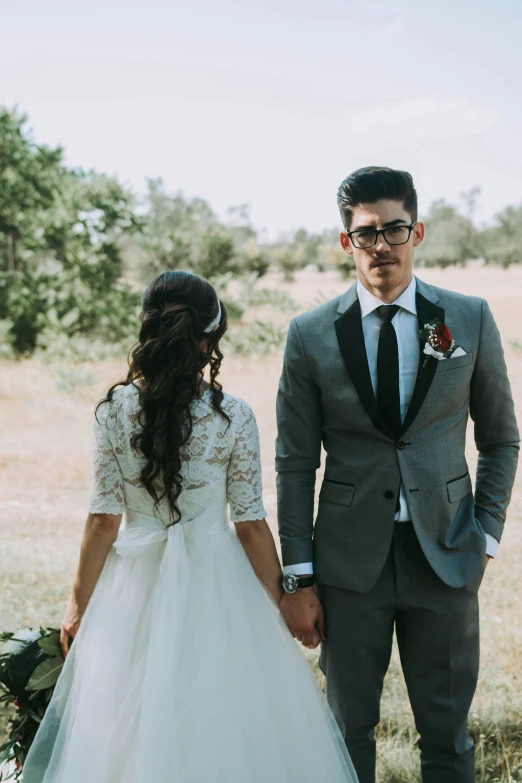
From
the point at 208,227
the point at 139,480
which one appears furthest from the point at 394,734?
the point at 208,227

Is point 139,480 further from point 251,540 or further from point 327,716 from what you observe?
point 327,716

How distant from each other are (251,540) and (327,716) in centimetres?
58

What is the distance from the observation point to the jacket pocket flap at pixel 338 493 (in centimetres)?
216

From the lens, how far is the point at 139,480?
2137 mm

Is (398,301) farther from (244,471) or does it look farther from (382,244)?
(244,471)

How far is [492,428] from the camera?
2.24 m

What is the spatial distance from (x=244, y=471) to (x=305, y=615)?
496 mm

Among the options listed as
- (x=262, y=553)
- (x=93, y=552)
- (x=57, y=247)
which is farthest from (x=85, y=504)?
(x=57, y=247)

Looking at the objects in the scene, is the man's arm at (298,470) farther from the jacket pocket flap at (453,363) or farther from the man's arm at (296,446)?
the jacket pocket flap at (453,363)

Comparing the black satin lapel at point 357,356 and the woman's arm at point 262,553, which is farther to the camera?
the woman's arm at point 262,553

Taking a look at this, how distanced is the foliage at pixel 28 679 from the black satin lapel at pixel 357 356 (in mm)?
1250

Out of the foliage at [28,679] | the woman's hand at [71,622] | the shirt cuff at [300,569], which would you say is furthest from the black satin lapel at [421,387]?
the foliage at [28,679]

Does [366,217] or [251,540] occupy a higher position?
[366,217]

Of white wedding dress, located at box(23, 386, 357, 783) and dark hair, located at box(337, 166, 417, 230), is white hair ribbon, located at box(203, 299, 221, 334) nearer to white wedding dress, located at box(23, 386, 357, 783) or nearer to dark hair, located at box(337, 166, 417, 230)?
white wedding dress, located at box(23, 386, 357, 783)
